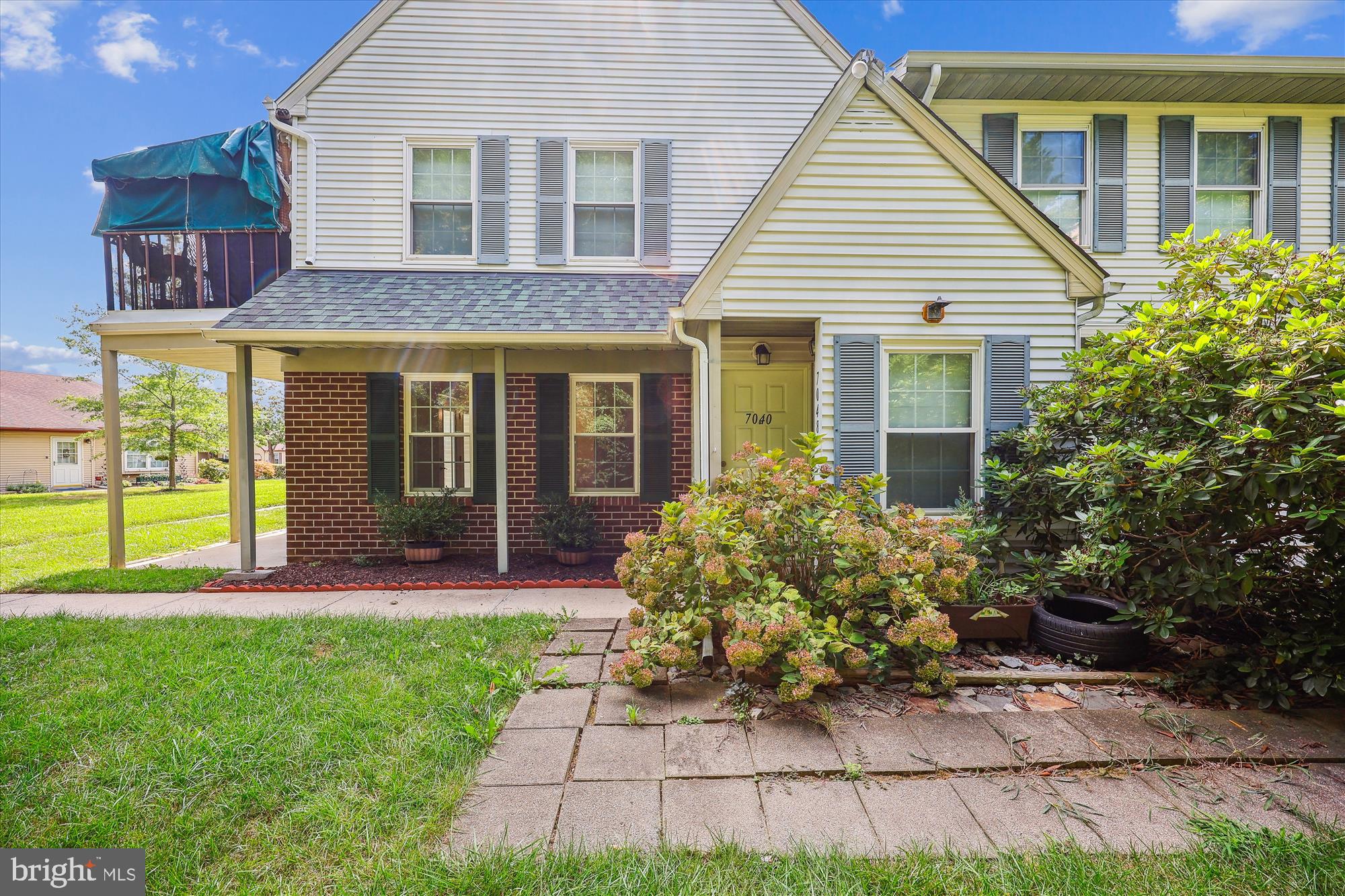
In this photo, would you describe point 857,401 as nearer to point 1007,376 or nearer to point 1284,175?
point 1007,376

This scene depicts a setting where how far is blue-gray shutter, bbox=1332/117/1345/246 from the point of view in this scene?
6645 mm

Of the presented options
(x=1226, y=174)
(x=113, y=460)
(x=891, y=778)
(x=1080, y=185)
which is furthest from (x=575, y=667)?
(x=1226, y=174)

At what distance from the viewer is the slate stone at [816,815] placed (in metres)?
1.95

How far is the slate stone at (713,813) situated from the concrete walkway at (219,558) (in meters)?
6.44

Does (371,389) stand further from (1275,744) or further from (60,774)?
(1275,744)

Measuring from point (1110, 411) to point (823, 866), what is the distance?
139 inches

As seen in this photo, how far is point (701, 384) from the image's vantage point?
15.7ft

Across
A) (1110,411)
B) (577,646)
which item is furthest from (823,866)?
(1110,411)

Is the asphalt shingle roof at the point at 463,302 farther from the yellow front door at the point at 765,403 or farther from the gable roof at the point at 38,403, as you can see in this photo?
the gable roof at the point at 38,403

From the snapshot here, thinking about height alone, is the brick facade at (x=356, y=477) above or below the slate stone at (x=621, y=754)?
above

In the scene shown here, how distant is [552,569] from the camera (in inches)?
246

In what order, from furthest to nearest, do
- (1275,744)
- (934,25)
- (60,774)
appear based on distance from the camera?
(934,25) → (1275,744) → (60,774)

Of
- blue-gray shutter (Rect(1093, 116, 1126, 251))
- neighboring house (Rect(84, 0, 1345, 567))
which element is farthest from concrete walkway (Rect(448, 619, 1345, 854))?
blue-gray shutter (Rect(1093, 116, 1126, 251))

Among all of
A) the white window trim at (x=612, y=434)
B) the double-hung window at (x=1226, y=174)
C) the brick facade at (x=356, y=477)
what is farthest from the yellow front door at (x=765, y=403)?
the double-hung window at (x=1226, y=174)
